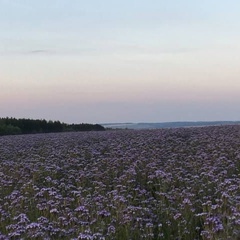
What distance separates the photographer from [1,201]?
27.0 ft

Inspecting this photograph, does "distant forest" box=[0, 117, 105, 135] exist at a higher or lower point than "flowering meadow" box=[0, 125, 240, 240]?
higher

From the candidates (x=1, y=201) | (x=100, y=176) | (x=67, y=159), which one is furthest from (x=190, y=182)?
(x=67, y=159)

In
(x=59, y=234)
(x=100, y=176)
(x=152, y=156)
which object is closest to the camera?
(x=59, y=234)

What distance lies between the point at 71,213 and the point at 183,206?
1471 millimetres

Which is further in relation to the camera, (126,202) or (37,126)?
(37,126)

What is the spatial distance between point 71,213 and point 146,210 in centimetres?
102

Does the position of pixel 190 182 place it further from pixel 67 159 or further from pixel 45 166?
pixel 67 159

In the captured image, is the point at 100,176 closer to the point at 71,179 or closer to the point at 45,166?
the point at 71,179

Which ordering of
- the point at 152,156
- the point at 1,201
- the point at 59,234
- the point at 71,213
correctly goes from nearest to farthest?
the point at 59,234 → the point at 71,213 → the point at 1,201 → the point at 152,156

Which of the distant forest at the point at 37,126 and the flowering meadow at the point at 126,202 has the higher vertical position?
the distant forest at the point at 37,126

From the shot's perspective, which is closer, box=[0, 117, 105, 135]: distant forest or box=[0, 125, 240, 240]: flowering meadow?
box=[0, 125, 240, 240]: flowering meadow

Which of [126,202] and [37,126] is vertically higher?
[37,126]

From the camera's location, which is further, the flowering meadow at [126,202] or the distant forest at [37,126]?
the distant forest at [37,126]

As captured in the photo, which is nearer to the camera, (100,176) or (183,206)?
(183,206)
